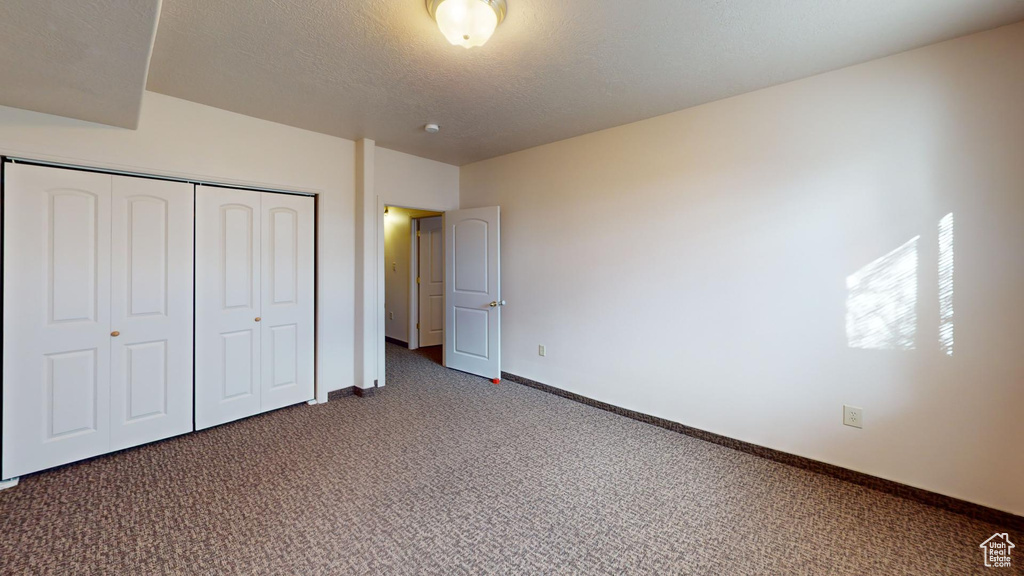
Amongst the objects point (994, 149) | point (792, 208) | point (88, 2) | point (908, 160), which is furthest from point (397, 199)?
point (994, 149)

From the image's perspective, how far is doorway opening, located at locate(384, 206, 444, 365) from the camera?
5695 millimetres

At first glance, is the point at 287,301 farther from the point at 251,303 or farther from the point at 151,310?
the point at 151,310

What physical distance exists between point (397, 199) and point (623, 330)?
2647 millimetres

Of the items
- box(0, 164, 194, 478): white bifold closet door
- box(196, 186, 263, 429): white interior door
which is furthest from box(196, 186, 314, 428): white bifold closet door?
box(0, 164, 194, 478): white bifold closet door

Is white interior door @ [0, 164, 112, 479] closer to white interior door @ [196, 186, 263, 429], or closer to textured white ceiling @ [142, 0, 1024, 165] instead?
white interior door @ [196, 186, 263, 429]

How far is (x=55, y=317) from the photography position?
2438 millimetres

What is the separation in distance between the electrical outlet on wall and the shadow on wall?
1.25 feet

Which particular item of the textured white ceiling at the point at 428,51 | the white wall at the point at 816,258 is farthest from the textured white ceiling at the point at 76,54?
the white wall at the point at 816,258

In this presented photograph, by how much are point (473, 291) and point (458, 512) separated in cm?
271

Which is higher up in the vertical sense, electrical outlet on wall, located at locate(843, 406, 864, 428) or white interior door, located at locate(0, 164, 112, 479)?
white interior door, located at locate(0, 164, 112, 479)

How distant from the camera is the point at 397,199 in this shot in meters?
4.17

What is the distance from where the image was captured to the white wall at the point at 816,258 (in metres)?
2.03

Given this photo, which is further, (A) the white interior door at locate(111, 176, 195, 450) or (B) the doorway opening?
(B) the doorway opening

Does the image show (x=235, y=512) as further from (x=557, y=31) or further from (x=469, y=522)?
(x=557, y=31)
